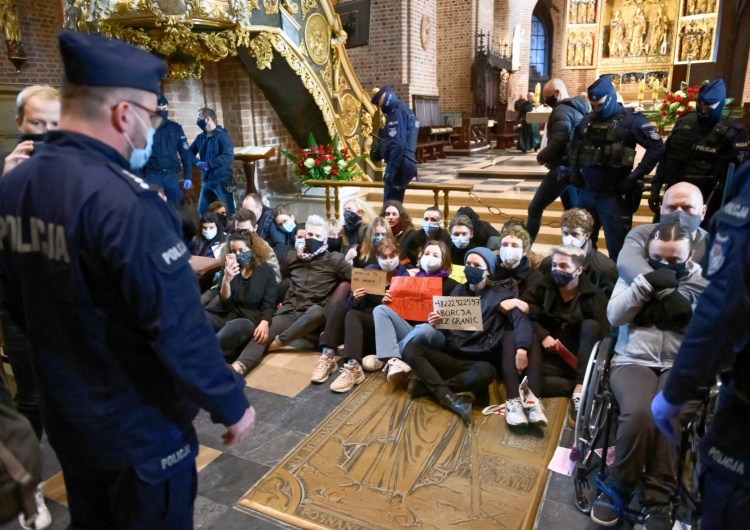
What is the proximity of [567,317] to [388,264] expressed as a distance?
1.44 m

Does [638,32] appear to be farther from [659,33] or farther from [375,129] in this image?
[375,129]

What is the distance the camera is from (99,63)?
1334mm

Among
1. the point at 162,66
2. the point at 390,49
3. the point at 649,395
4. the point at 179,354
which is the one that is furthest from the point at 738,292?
the point at 390,49

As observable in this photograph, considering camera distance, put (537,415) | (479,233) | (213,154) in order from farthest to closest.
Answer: (213,154) → (479,233) → (537,415)

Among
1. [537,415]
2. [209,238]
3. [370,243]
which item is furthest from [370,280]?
[209,238]

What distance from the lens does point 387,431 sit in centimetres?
343

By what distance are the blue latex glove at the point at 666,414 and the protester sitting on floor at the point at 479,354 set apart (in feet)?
5.89

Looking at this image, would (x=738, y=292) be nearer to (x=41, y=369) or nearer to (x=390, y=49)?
(x=41, y=369)

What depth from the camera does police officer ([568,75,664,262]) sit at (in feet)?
15.3

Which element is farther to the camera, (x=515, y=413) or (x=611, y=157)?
(x=611, y=157)

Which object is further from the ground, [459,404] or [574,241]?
[574,241]

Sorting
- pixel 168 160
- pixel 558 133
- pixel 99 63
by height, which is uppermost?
pixel 99 63

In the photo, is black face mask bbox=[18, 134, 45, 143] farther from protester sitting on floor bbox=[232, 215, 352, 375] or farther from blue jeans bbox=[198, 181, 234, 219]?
blue jeans bbox=[198, 181, 234, 219]

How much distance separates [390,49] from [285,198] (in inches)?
204
